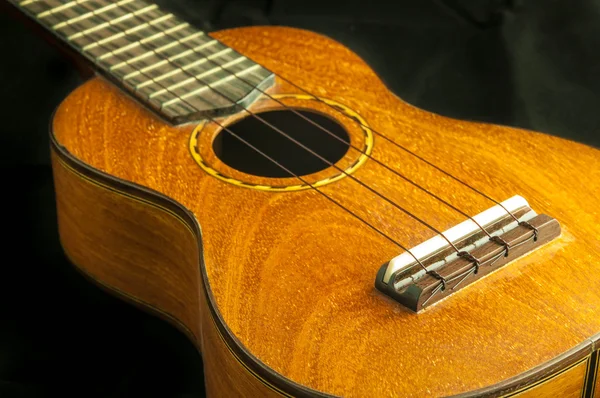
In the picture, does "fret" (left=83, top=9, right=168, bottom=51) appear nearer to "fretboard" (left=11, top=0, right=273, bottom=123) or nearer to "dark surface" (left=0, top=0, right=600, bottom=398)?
"fretboard" (left=11, top=0, right=273, bottom=123)

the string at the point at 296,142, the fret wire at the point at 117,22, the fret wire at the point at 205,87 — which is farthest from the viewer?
the fret wire at the point at 117,22

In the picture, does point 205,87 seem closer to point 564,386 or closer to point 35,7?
point 35,7

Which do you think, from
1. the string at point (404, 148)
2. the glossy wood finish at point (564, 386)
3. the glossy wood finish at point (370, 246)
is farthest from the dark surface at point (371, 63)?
the glossy wood finish at point (564, 386)

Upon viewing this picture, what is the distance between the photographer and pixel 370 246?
3.73ft

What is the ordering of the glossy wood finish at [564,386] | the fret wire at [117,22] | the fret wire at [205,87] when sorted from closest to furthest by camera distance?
the glossy wood finish at [564,386], the fret wire at [205,87], the fret wire at [117,22]

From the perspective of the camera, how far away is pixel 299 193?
1.22m

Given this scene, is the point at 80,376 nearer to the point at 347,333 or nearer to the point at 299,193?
the point at 299,193

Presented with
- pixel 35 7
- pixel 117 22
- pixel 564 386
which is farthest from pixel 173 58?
pixel 564 386

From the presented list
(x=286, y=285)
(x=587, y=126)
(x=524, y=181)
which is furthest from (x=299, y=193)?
(x=587, y=126)

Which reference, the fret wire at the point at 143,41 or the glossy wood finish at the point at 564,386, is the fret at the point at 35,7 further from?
the glossy wood finish at the point at 564,386

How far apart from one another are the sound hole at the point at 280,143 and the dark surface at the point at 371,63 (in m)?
0.31

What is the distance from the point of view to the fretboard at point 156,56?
4.61 ft

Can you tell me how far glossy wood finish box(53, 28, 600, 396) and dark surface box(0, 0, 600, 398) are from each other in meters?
0.22

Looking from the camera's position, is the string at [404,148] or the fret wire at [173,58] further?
the fret wire at [173,58]
